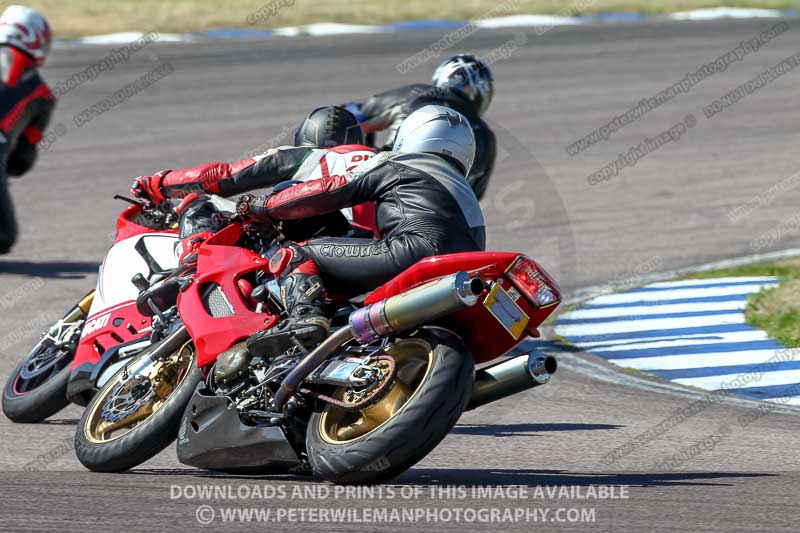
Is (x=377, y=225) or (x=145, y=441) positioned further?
(x=377, y=225)

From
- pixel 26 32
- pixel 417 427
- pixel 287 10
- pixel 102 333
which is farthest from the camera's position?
pixel 287 10

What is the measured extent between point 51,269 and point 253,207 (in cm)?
551

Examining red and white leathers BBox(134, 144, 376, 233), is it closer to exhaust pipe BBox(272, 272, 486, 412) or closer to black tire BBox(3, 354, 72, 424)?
exhaust pipe BBox(272, 272, 486, 412)

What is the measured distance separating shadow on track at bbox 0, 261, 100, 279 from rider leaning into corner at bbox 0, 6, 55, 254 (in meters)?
0.25

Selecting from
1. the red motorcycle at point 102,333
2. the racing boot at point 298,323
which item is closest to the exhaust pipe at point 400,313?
the racing boot at point 298,323

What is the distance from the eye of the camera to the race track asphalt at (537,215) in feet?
16.1

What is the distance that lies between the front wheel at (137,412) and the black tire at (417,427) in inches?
37.6

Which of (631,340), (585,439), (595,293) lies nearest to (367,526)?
(585,439)

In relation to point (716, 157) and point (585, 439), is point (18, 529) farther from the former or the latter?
point (716, 157)

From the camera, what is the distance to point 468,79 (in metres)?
9.34

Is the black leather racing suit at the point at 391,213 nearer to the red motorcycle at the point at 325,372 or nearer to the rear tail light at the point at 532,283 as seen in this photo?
the red motorcycle at the point at 325,372

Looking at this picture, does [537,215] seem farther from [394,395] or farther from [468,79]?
[394,395]

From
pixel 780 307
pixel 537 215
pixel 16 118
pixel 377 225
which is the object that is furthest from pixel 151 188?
pixel 537 215

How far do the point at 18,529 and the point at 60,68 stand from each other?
16.0 metres
